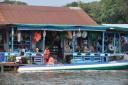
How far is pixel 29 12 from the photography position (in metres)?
35.6

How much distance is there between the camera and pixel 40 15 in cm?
3556

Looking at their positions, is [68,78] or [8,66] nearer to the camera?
[68,78]

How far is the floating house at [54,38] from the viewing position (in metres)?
30.6

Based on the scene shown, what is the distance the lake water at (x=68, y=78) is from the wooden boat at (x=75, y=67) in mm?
514

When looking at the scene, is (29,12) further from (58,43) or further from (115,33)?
(115,33)

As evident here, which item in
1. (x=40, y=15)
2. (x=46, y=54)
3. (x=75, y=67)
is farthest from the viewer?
(x=40, y=15)

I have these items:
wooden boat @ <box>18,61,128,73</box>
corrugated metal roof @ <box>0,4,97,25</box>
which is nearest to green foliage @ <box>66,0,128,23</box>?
corrugated metal roof @ <box>0,4,97,25</box>

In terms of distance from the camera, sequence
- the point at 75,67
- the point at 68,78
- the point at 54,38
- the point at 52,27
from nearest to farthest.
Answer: the point at 68,78 → the point at 75,67 → the point at 52,27 → the point at 54,38

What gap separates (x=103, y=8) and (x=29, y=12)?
1145 inches

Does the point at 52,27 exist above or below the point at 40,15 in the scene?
below

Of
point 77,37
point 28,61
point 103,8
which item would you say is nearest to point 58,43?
point 77,37

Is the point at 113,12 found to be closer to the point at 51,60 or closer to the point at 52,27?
the point at 52,27

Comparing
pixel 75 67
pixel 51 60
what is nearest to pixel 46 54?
pixel 51 60

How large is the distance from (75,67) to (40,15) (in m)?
6.79
